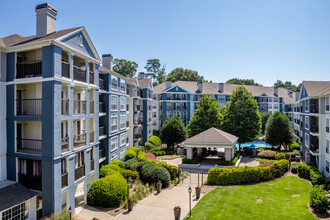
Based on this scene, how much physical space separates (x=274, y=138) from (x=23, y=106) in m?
37.9

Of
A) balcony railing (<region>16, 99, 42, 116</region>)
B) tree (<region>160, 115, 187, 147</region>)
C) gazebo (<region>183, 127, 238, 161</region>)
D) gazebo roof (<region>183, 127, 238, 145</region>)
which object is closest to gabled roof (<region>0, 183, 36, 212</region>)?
balcony railing (<region>16, 99, 42, 116</region>)

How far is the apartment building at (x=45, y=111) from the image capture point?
14.5 metres

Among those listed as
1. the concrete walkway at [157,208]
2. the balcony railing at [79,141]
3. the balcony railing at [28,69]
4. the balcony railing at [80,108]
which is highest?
the balcony railing at [28,69]

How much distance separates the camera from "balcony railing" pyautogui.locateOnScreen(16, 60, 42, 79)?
1523 cm

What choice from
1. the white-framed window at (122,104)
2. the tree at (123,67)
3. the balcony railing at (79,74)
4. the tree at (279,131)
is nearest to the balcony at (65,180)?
the balcony railing at (79,74)

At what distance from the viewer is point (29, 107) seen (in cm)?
1597

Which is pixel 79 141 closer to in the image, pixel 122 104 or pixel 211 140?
pixel 122 104

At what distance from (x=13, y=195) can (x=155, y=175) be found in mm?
11740

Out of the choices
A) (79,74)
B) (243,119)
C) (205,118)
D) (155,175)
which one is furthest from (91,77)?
(243,119)

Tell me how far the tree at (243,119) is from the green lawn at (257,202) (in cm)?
1670

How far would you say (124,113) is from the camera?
3034cm

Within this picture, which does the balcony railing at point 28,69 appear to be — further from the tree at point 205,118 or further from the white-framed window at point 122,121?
the tree at point 205,118

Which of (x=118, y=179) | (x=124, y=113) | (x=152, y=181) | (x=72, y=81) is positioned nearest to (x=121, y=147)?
(x=124, y=113)

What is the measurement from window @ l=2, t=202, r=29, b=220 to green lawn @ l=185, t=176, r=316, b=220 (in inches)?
434
